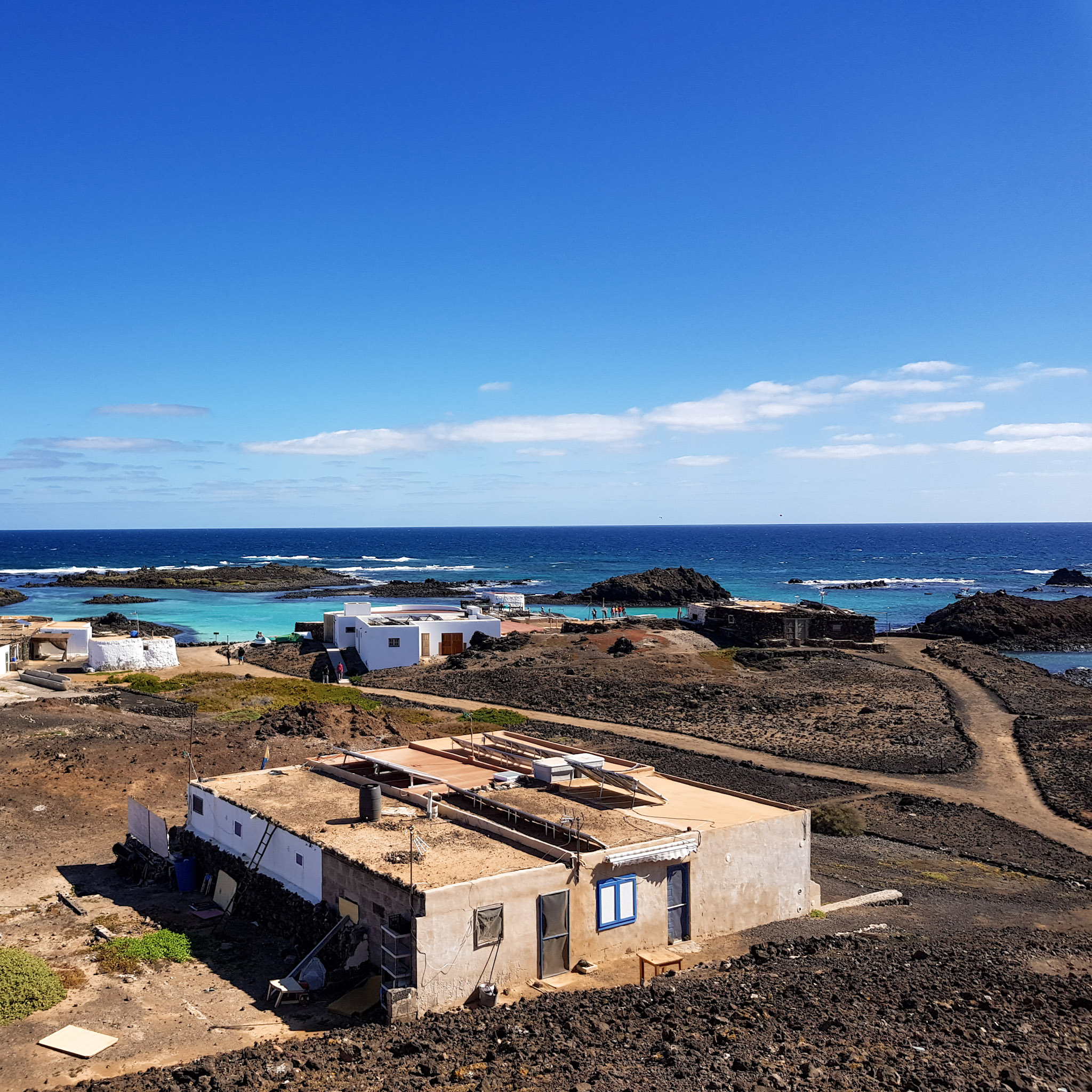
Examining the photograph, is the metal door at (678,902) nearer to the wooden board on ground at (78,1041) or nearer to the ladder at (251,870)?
the ladder at (251,870)

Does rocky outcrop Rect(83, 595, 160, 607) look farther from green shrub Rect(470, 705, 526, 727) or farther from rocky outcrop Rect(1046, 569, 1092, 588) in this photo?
rocky outcrop Rect(1046, 569, 1092, 588)

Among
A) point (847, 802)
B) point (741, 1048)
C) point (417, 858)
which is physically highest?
point (417, 858)

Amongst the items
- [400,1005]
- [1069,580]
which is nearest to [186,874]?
[400,1005]

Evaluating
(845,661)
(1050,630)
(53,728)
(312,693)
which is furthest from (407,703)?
Result: (1050,630)

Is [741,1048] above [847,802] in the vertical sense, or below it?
above

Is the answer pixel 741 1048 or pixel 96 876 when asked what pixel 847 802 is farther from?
pixel 96 876
